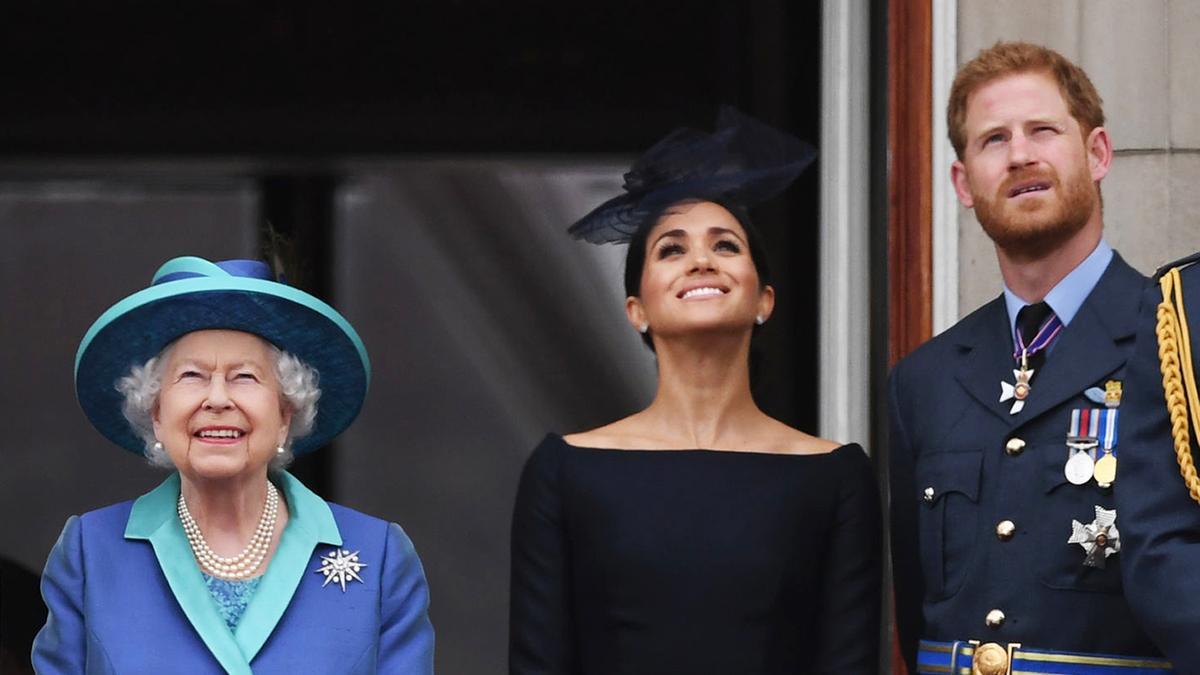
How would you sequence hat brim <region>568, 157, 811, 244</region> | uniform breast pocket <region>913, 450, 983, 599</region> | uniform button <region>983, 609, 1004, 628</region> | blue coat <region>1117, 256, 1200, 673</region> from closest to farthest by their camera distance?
blue coat <region>1117, 256, 1200, 673</region> < uniform button <region>983, 609, 1004, 628</region> < uniform breast pocket <region>913, 450, 983, 599</region> < hat brim <region>568, 157, 811, 244</region>

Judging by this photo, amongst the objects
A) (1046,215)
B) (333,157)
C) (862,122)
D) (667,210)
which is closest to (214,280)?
(667,210)

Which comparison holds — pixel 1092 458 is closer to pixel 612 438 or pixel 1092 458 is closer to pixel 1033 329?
pixel 1033 329

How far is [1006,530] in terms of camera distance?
3465 millimetres

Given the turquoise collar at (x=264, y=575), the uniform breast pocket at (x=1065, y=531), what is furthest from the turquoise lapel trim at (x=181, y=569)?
the uniform breast pocket at (x=1065, y=531)

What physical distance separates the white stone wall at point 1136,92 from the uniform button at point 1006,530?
3.17 feet

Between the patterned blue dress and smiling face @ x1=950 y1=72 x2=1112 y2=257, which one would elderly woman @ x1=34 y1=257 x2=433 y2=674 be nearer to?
the patterned blue dress

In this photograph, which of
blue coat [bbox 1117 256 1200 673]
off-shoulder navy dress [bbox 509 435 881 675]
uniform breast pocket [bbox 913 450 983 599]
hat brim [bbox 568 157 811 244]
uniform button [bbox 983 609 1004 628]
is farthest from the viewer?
hat brim [bbox 568 157 811 244]

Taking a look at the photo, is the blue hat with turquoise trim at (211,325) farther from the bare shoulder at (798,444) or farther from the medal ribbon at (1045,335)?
the medal ribbon at (1045,335)

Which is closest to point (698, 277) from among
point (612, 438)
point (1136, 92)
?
point (612, 438)

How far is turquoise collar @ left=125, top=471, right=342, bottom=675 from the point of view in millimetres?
3338

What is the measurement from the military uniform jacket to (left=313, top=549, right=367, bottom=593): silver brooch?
0.95 m

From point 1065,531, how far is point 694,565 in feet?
2.14

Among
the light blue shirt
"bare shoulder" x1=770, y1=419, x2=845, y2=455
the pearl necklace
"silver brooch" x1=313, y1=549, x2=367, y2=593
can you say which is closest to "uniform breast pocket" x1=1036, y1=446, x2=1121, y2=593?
the light blue shirt

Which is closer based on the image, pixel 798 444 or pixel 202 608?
pixel 202 608
